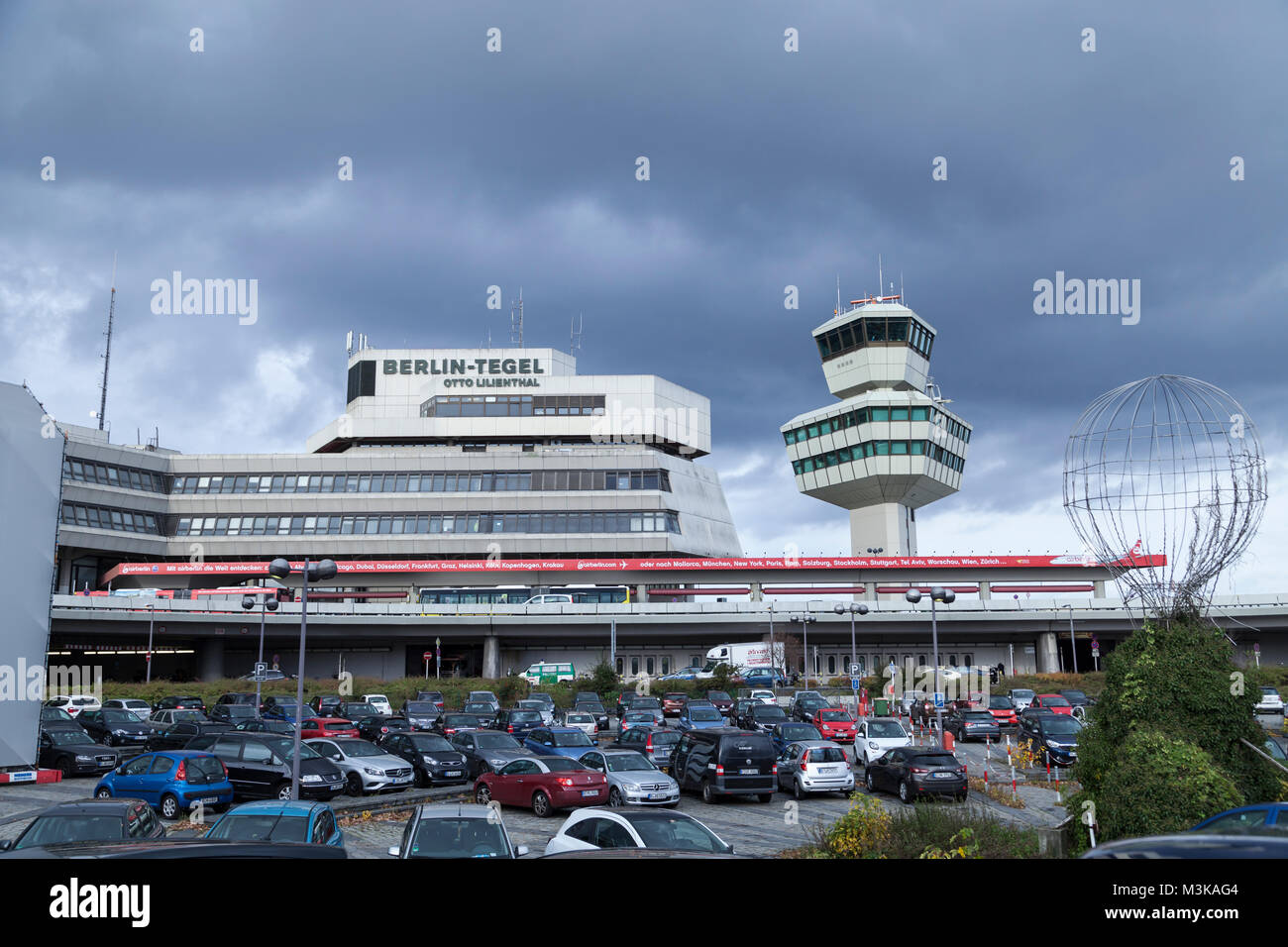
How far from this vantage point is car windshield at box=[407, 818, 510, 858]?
12.4 meters

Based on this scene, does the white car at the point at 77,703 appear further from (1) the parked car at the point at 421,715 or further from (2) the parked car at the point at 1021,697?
(2) the parked car at the point at 1021,697

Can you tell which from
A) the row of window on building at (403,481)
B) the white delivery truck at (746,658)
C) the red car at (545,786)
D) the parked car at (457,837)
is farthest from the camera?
the row of window on building at (403,481)

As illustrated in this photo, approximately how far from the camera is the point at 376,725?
36000 millimetres

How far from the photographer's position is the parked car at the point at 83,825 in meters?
12.4

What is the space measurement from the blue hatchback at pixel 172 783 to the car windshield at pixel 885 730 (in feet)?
63.7

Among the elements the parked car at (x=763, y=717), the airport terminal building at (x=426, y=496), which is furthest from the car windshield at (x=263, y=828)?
the airport terminal building at (x=426, y=496)

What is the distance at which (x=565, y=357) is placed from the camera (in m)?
102

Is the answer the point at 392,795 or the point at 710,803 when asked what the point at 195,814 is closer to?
the point at 392,795

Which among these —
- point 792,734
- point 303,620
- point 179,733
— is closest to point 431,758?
point 303,620

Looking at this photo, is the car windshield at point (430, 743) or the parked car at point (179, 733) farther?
the parked car at point (179, 733)

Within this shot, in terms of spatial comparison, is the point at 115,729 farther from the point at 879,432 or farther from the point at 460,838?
the point at 879,432

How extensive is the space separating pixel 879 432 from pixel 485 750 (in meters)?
67.7
